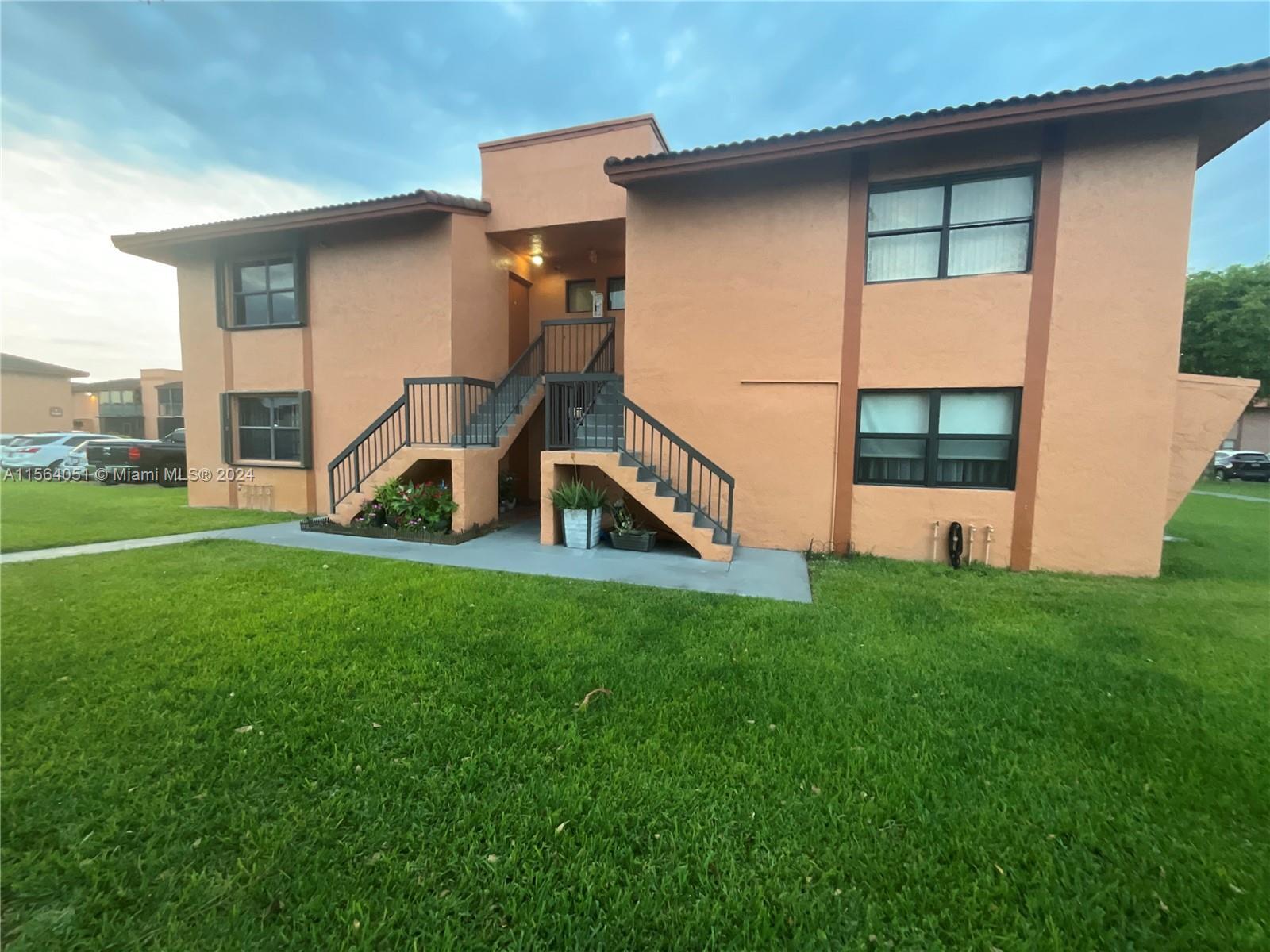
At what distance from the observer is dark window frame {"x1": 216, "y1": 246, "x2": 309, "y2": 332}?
32.5ft

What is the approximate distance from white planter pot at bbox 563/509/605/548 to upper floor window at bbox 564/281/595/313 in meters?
5.97

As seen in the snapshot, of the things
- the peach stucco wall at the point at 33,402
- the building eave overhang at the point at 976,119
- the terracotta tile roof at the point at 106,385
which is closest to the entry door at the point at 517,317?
the building eave overhang at the point at 976,119

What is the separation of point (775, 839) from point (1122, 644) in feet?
13.7

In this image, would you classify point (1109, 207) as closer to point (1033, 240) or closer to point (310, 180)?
point (1033, 240)

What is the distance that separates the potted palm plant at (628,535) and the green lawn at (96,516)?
6.84 meters

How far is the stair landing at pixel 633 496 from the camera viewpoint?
22.3ft

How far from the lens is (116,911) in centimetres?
171

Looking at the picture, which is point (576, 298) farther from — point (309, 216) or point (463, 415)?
point (309, 216)

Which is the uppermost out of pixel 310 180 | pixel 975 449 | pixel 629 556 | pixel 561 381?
pixel 310 180

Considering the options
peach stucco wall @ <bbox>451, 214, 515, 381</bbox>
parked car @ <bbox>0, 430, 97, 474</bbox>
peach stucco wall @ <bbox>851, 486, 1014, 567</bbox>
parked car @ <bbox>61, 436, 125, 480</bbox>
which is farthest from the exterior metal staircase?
parked car @ <bbox>0, 430, 97, 474</bbox>

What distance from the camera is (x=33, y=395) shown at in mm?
31719

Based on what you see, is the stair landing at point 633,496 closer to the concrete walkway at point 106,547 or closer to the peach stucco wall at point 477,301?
the peach stucco wall at point 477,301

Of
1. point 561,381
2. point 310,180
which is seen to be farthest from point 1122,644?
point 310,180

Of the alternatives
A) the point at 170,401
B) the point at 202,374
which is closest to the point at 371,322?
the point at 202,374
